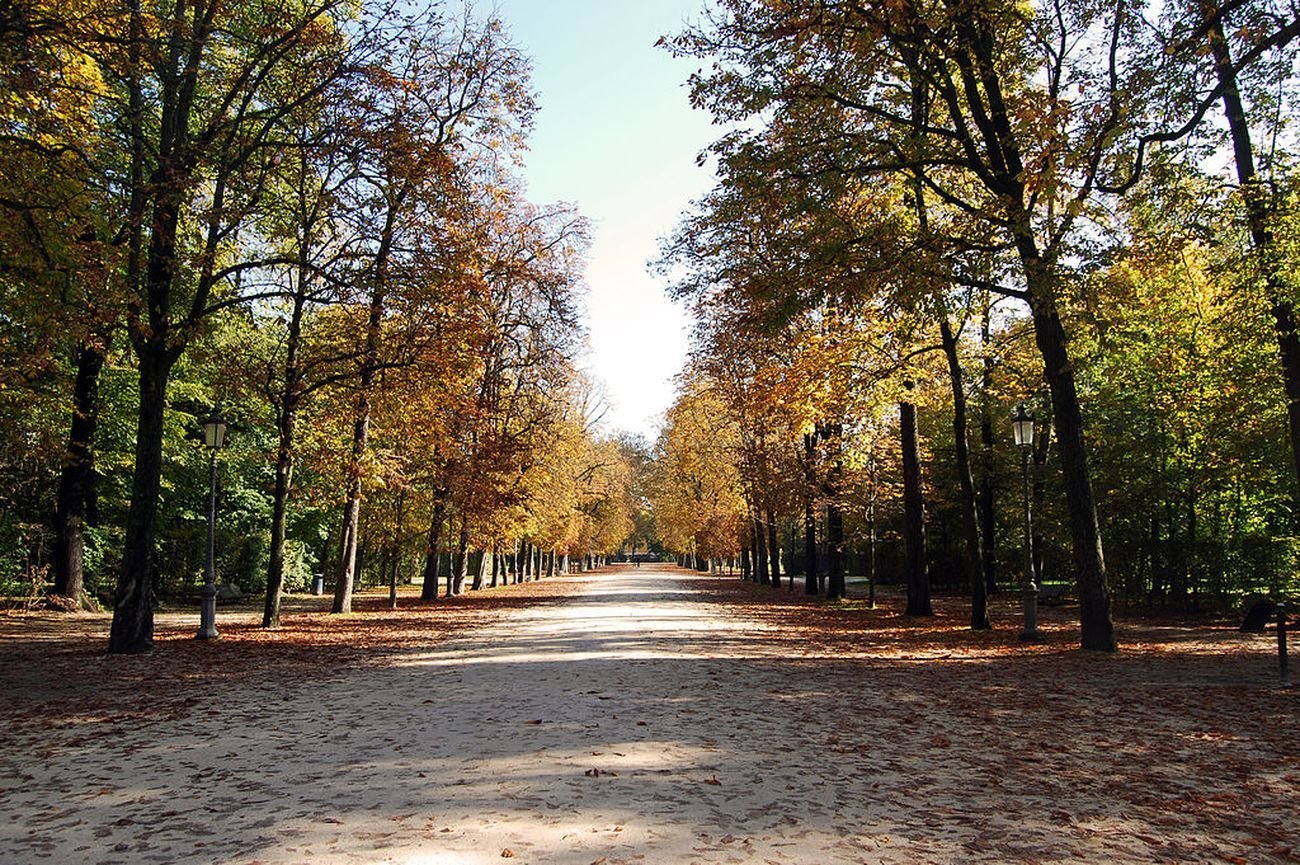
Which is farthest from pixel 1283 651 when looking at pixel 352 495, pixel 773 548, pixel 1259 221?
pixel 773 548

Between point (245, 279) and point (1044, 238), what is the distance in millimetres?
16771

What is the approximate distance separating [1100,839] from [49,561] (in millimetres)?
26551

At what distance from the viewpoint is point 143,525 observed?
1316 centimetres

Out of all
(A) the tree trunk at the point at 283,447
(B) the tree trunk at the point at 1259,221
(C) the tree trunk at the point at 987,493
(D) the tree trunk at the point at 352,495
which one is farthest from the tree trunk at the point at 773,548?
(B) the tree trunk at the point at 1259,221

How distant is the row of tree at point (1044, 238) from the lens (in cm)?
1198

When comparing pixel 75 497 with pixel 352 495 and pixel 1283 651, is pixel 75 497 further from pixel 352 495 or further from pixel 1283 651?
pixel 1283 651

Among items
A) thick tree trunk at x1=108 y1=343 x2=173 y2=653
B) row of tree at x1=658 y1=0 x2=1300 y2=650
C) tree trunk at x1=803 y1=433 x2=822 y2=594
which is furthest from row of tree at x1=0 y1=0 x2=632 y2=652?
tree trunk at x1=803 y1=433 x2=822 y2=594

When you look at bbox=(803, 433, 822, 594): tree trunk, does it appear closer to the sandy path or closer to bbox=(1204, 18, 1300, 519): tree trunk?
bbox=(1204, 18, 1300, 519): tree trunk

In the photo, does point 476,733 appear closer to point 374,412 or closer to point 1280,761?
point 1280,761

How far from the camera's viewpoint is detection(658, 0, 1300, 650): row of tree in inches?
472

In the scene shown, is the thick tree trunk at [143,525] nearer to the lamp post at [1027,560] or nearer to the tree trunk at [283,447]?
the tree trunk at [283,447]

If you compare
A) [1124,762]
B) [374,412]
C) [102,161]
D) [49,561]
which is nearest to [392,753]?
[1124,762]

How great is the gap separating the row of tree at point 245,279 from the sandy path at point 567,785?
20.2ft

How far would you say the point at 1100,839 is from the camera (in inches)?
190
